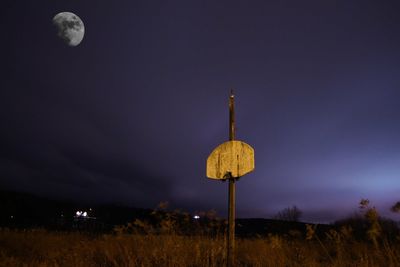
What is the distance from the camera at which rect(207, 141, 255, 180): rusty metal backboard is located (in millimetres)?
6906

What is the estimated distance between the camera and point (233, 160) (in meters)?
6.93

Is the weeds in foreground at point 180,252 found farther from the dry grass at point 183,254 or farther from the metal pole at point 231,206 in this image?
the metal pole at point 231,206

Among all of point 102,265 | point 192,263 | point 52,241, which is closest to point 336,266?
point 192,263

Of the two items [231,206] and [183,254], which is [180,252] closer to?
[183,254]

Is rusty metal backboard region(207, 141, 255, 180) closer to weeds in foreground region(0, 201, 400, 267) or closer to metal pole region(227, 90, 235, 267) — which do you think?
metal pole region(227, 90, 235, 267)

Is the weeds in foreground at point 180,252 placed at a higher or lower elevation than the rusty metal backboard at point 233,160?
lower

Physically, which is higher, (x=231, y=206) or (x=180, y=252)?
(x=231, y=206)

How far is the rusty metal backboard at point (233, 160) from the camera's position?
691 centimetres

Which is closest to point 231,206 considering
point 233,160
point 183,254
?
point 233,160

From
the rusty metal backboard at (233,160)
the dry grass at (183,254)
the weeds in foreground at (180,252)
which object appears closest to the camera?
the dry grass at (183,254)

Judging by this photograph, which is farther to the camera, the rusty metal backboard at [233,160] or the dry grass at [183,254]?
the rusty metal backboard at [233,160]

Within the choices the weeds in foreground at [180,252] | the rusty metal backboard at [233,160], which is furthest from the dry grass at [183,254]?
the rusty metal backboard at [233,160]

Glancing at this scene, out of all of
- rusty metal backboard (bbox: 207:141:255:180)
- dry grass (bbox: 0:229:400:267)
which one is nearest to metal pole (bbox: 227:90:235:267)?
rusty metal backboard (bbox: 207:141:255:180)

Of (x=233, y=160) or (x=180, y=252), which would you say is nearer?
(x=233, y=160)
